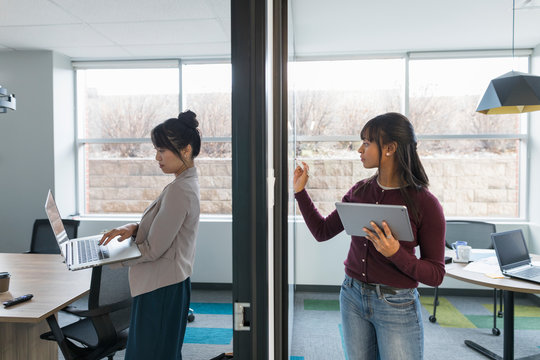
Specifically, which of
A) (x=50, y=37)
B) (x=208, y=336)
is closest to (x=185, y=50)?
(x=50, y=37)

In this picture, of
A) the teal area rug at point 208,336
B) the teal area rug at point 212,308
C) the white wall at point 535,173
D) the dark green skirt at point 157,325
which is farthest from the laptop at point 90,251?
the white wall at point 535,173

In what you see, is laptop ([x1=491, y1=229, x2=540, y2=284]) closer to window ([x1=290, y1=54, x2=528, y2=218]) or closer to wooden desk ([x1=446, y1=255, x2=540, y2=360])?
wooden desk ([x1=446, y1=255, x2=540, y2=360])

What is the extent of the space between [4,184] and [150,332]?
2.27 metres

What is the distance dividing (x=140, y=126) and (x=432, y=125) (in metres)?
2.29

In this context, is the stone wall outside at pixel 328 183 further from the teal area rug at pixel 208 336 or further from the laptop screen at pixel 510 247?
the laptop screen at pixel 510 247

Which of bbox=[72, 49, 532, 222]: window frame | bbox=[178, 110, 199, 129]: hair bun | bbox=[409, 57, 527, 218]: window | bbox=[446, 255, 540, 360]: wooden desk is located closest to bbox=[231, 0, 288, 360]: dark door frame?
bbox=[178, 110, 199, 129]: hair bun

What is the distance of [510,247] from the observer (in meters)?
1.69

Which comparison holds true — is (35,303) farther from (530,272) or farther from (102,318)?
(530,272)

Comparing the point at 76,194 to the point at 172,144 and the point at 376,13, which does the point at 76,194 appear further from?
the point at 376,13

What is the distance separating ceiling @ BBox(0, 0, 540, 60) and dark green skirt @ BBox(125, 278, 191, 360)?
1274 millimetres

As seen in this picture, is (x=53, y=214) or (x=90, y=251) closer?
(x=90, y=251)

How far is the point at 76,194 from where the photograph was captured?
9.96 feet

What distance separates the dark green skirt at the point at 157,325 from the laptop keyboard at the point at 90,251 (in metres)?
0.18

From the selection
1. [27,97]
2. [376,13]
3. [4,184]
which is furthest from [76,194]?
[376,13]
